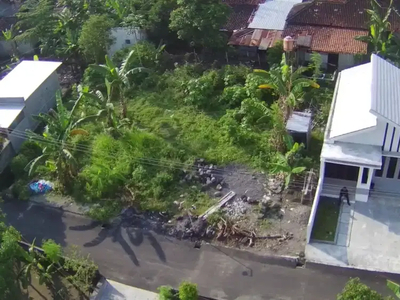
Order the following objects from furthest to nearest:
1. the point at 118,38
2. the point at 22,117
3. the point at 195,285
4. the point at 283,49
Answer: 1. the point at 118,38
2. the point at 283,49
3. the point at 22,117
4. the point at 195,285

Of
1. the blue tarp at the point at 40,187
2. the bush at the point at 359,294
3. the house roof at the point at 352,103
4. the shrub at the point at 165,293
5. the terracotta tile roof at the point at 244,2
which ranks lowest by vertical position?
the blue tarp at the point at 40,187

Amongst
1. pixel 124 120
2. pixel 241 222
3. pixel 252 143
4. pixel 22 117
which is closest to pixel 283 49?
pixel 252 143

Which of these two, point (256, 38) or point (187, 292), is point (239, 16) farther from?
point (187, 292)

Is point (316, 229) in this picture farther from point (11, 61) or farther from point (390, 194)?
point (11, 61)

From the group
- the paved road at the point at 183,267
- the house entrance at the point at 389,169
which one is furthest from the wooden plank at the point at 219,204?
the house entrance at the point at 389,169

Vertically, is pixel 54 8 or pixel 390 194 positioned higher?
pixel 54 8

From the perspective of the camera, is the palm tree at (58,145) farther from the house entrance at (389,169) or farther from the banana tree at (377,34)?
the banana tree at (377,34)

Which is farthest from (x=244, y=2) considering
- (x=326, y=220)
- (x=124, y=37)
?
(x=326, y=220)
